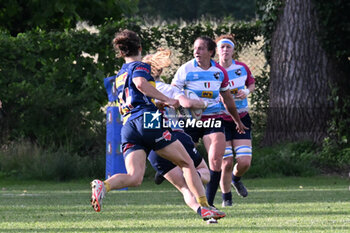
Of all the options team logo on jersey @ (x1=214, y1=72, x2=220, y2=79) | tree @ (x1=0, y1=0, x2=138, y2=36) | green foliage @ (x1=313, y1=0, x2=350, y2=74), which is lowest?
team logo on jersey @ (x1=214, y1=72, x2=220, y2=79)

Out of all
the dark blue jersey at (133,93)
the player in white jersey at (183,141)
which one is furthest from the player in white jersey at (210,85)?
the dark blue jersey at (133,93)

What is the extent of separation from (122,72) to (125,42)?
274 millimetres

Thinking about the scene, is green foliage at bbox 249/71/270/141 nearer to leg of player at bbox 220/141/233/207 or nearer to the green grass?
the green grass

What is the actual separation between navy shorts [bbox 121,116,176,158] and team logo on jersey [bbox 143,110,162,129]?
33 millimetres

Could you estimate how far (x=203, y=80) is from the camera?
9.16 metres

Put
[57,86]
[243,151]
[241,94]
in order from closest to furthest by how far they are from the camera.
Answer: [241,94] → [243,151] → [57,86]

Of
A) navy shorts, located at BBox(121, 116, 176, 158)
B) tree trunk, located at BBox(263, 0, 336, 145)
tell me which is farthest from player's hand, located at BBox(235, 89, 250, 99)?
tree trunk, located at BBox(263, 0, 336, 145)

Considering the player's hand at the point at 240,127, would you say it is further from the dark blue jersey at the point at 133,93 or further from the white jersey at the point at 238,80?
the dark blue jersey at the point at 133,93

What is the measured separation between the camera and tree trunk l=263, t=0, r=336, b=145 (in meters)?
16.4

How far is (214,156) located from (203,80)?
85 cm

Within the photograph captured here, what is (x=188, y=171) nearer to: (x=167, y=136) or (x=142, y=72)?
(x=167, y=136)

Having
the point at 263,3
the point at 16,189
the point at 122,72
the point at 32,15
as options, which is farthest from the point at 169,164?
the point at 32,15

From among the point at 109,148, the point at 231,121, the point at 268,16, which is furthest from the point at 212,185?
the point at 268,16

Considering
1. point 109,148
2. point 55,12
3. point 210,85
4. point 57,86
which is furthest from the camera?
point 55,12
